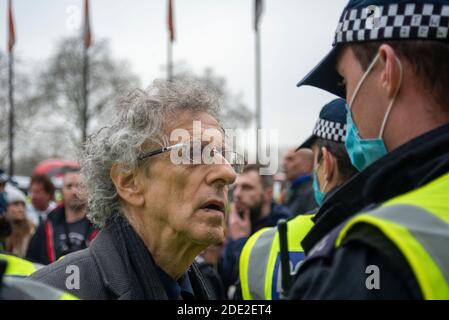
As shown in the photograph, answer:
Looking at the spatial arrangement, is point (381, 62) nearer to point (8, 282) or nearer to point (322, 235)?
point (322, 235)

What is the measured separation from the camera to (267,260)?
122 inches

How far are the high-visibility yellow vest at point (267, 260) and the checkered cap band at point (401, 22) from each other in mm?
1454

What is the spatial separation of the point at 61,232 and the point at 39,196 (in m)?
2.13

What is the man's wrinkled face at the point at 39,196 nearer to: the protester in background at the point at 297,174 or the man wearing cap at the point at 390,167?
the protester in background at the point at 297,174

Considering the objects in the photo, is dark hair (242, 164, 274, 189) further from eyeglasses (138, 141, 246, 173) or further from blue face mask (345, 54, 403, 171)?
blue face mask (345, 54, 403, 171)

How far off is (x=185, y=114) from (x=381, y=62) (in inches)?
49.6

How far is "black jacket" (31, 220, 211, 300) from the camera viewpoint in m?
2.40

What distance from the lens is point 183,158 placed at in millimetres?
2768

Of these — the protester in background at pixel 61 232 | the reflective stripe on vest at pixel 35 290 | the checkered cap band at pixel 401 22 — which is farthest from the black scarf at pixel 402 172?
the protester in background at pixel 61 232

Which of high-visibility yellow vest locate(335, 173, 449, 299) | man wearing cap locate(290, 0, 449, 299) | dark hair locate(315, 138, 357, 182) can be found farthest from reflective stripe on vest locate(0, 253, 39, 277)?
high-visibility yellow vest locate(335, 173, 449, 299)

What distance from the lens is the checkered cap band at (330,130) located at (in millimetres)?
3373

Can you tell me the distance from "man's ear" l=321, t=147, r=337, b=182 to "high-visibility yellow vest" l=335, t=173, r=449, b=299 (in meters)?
1.84
